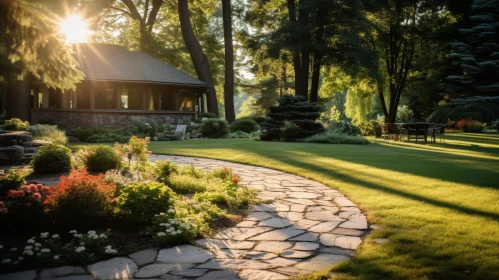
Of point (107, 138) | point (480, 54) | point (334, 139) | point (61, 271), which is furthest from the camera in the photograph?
point (480, 54)

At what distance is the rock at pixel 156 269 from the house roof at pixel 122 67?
2096cm

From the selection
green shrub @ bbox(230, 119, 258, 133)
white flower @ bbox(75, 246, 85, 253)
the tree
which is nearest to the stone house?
green shrub @ bbox(230, 119, 258, 133)

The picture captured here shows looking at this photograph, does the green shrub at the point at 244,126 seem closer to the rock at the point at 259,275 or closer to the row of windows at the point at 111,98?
the row of windows at the point at 111,98

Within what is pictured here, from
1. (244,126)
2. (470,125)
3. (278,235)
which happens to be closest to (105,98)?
(244,126)

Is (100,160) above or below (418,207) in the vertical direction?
above

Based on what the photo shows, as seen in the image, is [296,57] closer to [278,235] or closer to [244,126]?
[244,126]

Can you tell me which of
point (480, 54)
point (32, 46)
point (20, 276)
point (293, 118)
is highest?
point (480, 54)

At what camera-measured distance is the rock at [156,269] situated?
11.4 feet

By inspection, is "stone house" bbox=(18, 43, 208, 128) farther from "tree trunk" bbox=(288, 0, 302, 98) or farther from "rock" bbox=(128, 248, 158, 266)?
"rock" bbox=(128, 248, 158, 266)

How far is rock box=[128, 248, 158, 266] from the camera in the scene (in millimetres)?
3814

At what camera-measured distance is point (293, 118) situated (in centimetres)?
2023

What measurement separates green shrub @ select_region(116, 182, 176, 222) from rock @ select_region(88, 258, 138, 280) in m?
0.97

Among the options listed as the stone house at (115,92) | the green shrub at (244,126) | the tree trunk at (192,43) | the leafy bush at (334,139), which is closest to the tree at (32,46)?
the leafy bush at (334,139)

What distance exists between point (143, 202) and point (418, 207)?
4035 millimetres
